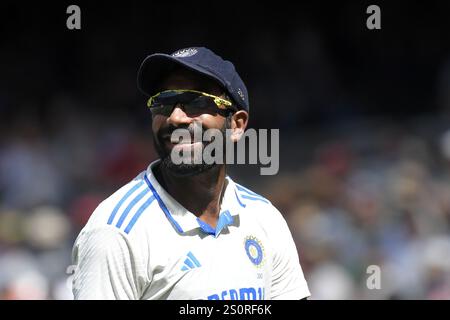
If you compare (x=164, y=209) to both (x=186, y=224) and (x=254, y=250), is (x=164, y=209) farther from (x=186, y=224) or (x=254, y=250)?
(x=254, y=250)

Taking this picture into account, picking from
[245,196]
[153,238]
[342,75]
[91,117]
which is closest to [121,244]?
[153,238]

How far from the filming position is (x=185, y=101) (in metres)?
2.96

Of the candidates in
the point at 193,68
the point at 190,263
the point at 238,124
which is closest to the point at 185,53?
the point at 193,68

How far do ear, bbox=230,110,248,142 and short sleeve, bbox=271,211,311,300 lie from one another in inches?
14.6

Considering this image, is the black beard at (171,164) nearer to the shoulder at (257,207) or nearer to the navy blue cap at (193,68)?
the navy blue cap at (193,68)

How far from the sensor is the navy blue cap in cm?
294

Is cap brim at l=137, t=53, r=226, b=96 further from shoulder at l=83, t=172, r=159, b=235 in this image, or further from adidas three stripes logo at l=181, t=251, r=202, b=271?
adidas three stripes logo at l=181, t=251, r=202, b=271

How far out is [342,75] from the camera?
976 cm

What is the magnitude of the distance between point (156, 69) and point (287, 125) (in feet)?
20.7

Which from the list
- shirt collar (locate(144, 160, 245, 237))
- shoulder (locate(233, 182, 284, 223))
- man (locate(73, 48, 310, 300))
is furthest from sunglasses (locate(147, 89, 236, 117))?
shoulder (locate(233, 182, 284, 223))

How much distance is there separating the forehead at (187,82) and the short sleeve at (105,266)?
1.87 feet

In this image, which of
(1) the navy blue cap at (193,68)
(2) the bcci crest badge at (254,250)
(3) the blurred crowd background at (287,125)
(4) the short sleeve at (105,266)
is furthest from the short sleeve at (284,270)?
(3) the blurred crowd background at (287,125)

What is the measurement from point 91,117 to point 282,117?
78.8 inches
